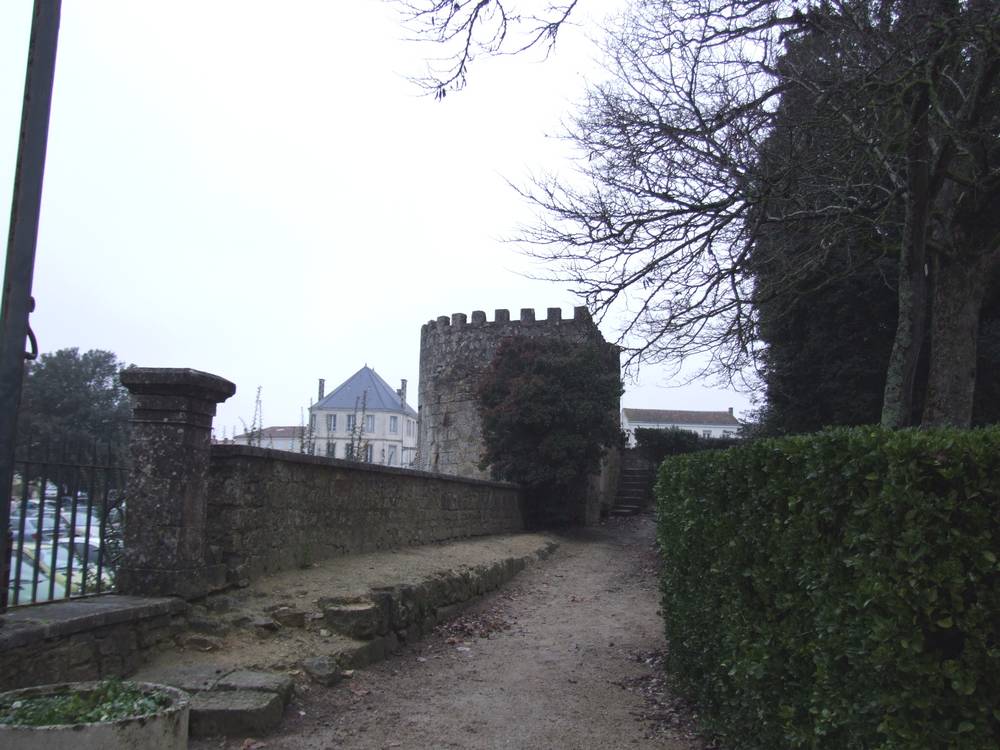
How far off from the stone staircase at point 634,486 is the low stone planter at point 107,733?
74.4 ft

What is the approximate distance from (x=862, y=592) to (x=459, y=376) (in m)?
23.8

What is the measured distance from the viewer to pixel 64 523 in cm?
495

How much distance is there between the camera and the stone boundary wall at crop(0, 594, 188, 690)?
398cm

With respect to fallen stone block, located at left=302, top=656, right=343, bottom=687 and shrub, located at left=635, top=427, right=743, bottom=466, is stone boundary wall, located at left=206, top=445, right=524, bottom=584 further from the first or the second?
shrub, located at left=635, top=427, right=743, bottom=466

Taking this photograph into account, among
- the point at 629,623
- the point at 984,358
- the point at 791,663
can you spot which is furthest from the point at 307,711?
the point at 984,358

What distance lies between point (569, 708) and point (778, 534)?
8.42 ft

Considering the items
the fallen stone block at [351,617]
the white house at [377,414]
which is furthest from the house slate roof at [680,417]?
the fallen stone block at [351,617]

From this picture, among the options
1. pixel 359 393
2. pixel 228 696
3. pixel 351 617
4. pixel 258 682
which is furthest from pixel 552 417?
pixel 359 393

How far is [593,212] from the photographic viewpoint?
8555 mm

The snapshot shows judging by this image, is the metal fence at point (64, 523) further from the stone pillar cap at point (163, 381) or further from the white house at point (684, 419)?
the white house at point (684, 419)

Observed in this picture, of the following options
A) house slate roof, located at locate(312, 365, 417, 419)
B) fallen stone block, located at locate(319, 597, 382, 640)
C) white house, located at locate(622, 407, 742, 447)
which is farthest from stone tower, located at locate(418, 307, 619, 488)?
white house, located at locate(622, 407, 742, 447)

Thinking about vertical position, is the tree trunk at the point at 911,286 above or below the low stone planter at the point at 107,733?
above

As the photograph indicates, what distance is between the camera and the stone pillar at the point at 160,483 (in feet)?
17.6

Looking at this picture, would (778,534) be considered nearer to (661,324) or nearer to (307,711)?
(307,711)
